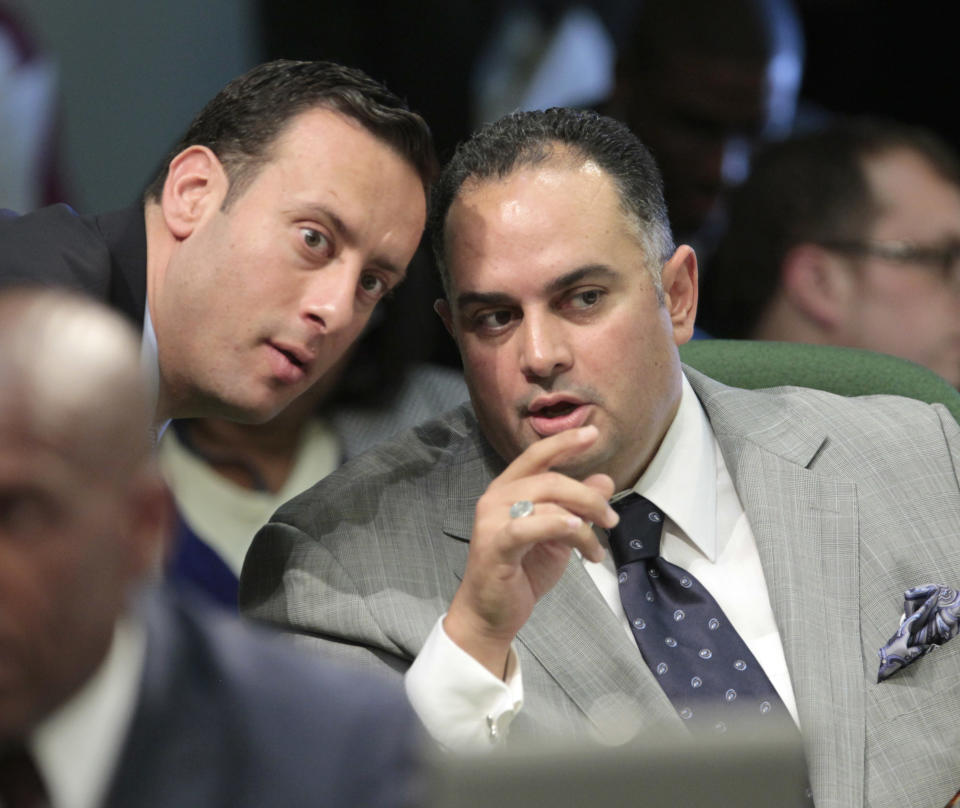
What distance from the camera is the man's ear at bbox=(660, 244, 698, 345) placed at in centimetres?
211

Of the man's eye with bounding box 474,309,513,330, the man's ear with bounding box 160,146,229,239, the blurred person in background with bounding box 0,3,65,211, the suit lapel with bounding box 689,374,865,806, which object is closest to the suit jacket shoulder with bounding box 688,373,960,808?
the suit lapel with bounding box 689,374,865,806

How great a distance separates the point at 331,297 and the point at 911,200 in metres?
1.84

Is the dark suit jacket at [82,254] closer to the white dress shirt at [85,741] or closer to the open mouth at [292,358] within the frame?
the open mouth at [292,358]

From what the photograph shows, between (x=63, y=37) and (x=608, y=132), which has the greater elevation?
(x=608, y=132)

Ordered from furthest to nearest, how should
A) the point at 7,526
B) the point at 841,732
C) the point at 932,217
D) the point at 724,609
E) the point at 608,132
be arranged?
the point at 932,217
the point at 608,132
the point at 724,609
the point at 841,732
the point at 7,526

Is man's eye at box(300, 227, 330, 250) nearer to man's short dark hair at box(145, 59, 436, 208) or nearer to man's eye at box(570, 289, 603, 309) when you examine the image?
man's short dark hair at box(145, 59, 436, 208)

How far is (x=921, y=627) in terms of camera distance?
6.24 feet

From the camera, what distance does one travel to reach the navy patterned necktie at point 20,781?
0.69m

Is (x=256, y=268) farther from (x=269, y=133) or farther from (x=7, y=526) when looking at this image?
(x=7, y=526)

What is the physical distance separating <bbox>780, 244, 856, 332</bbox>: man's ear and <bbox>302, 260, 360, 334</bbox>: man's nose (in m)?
1.67

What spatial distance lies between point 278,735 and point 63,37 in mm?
3196

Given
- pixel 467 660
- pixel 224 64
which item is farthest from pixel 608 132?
pixel 224 64

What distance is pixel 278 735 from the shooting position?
74 centimetres

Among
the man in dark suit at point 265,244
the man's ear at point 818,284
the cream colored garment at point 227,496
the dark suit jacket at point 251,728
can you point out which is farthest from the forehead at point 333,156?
the man's ear at point 818,284
